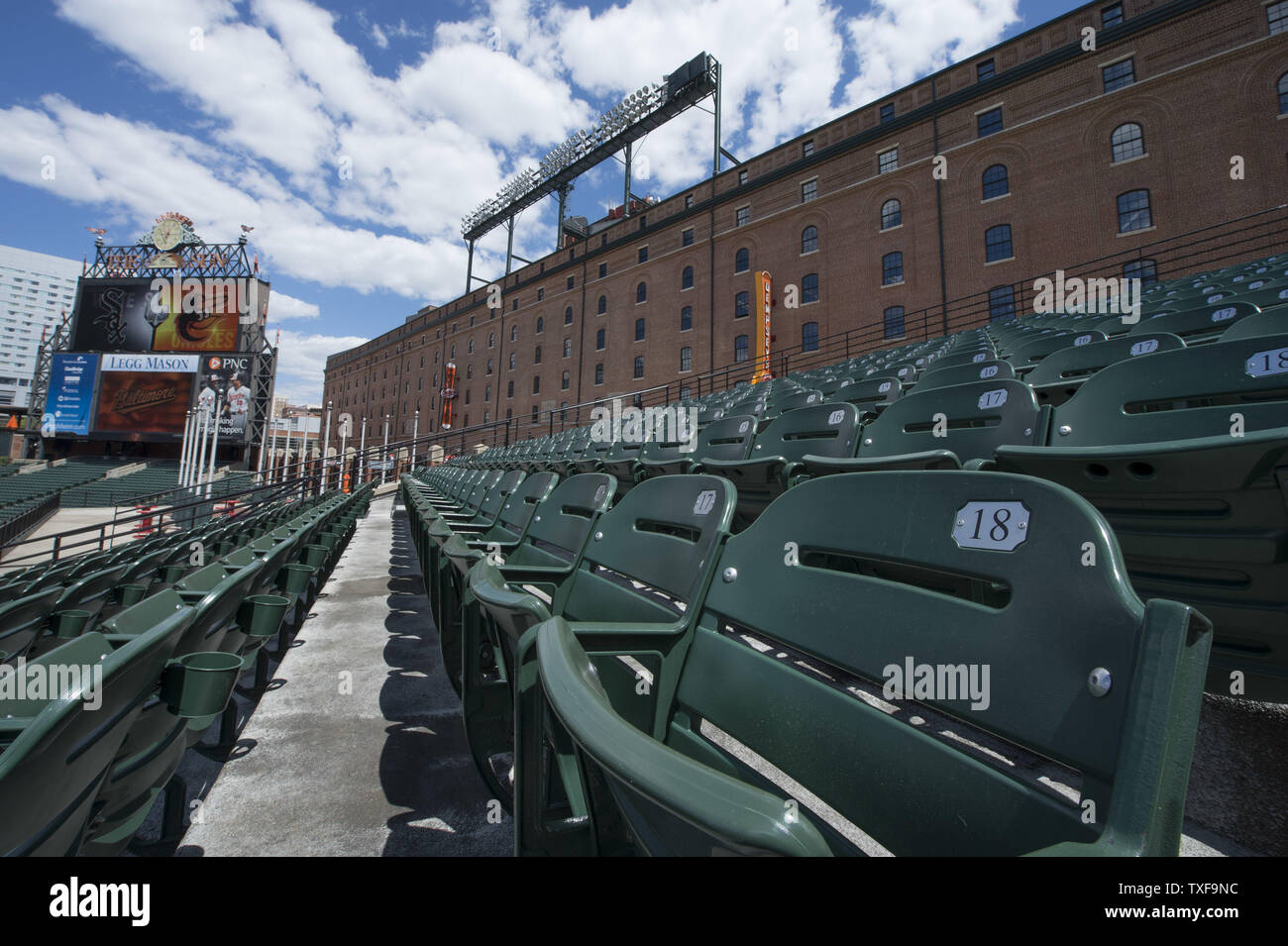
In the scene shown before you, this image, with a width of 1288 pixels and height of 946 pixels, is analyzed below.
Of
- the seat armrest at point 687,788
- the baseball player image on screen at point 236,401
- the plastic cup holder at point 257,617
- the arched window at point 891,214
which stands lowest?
the plastic cup holder at point 257,617

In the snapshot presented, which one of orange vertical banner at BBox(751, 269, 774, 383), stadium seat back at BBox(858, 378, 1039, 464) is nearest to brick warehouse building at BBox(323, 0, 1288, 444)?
orange vertical banner at BBox(751, 269, 774, 383)

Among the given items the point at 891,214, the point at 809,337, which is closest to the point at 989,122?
the point at 891,214

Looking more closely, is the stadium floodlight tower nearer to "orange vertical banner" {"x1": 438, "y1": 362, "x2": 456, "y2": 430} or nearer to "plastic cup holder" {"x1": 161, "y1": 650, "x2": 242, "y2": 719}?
"orange vertical banner" {"x1": 438, "y1": 362, "x2": 456, "y2": 430}

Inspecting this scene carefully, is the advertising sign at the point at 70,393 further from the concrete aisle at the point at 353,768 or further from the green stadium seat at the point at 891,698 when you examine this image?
the green stadium seat at the point at 891,698

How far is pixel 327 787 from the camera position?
1.79 meters

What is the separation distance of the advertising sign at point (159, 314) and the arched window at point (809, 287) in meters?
29.8

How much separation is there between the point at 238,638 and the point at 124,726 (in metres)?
1.21

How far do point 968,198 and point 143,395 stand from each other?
39689 mm

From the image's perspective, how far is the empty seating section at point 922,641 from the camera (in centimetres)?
58

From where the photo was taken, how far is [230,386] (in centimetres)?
2994

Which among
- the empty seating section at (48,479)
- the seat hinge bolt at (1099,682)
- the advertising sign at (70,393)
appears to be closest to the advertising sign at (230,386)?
the advertising sign at (70,393)

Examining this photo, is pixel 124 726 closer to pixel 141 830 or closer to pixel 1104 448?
pixel 141 830

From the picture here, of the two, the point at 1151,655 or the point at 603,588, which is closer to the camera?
the point at 1151,655
